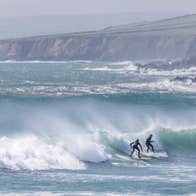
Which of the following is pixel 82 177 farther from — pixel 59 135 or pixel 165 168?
pixel 59 135

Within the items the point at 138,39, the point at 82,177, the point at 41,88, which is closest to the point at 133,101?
the point at 41,88

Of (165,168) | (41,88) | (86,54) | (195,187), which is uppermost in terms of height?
(86,54)

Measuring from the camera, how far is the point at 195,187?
1018 inches

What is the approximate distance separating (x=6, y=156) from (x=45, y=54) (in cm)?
12679

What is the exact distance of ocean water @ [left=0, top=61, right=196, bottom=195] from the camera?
26.0 metres

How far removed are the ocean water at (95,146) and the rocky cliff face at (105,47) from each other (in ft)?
323

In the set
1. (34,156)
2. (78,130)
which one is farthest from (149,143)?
(34,156)

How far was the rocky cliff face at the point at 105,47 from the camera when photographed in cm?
15125

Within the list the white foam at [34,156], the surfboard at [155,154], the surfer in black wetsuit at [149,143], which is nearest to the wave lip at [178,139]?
the surfer in black wetsuit at [149,143]

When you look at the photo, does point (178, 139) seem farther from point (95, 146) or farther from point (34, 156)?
point (34, 156)

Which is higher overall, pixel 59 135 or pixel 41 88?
pixel 41 88

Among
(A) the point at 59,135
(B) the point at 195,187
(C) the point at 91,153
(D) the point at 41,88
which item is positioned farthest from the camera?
(D) the point at 41,88

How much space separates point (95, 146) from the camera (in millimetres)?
33000

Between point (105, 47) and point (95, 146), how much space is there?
121389 millimetres
